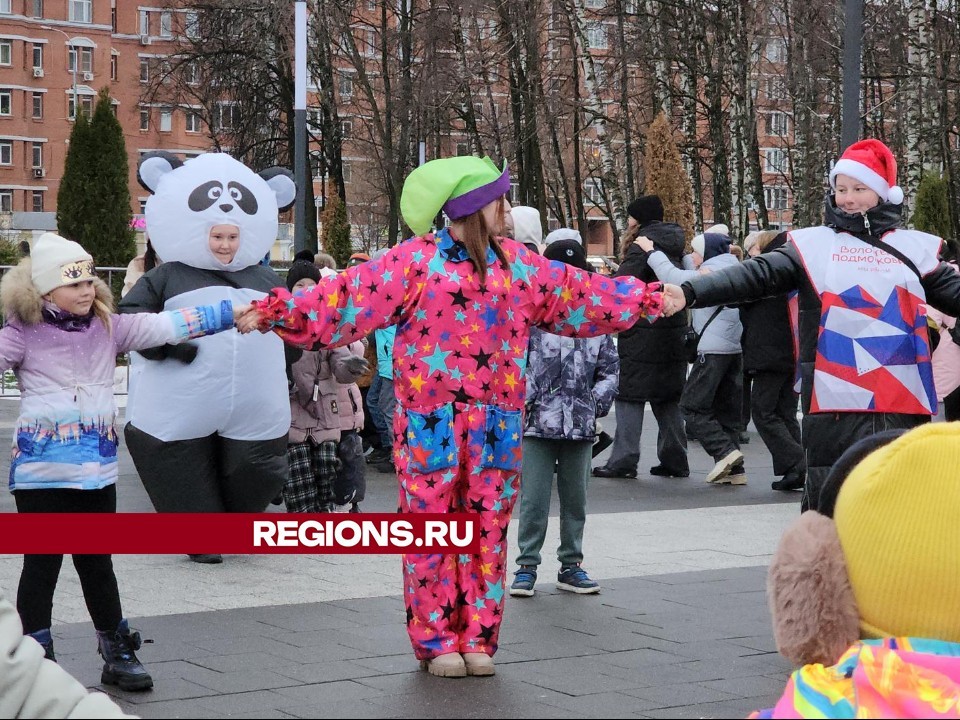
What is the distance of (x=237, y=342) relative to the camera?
768cm

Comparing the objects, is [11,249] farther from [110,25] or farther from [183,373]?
[110,25]

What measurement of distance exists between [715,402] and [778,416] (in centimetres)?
100

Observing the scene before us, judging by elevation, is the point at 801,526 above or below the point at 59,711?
above

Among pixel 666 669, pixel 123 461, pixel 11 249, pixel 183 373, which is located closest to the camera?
pixel 666 669

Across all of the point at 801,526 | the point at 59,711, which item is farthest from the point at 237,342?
the point at 801,526

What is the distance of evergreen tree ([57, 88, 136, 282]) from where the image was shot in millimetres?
35625

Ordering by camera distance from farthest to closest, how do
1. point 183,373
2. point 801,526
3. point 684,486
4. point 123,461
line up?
point 123,461 → point 684,486 → point 183,373 → point 801,526

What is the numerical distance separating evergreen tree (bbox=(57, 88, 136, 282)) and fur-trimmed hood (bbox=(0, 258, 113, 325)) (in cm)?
2951

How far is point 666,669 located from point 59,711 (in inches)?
105

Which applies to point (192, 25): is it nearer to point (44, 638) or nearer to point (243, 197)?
point (243, 197)

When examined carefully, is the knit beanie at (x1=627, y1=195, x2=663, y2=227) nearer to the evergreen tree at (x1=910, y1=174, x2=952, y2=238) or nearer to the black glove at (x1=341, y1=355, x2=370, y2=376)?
the black glove at (x1=341, y1=355, x2=370, y2=376)

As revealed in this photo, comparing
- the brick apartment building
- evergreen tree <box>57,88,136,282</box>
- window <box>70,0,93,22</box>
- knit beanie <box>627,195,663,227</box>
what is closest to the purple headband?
knit beanie <box>627,195,663,227</box>

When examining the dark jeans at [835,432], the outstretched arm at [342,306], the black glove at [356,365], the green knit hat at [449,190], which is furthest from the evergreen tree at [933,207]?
the outstretched arm at [342,306]

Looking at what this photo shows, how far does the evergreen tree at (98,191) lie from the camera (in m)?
35.6
